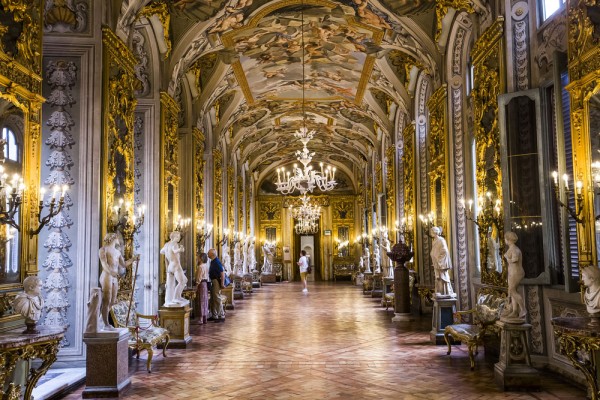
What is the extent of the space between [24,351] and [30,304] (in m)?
0.71

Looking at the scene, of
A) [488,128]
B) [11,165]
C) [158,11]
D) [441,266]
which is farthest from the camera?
[441,266]

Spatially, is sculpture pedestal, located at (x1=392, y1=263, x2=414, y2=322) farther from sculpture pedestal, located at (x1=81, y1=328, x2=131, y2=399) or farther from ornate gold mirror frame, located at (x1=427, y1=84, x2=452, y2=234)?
sculpture pedestal, located at (x1=81, y1=328, x2=131, y2=399)

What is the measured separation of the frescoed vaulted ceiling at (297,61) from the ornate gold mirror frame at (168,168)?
639 millimetres

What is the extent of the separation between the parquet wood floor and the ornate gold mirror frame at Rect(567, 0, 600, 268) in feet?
5.87

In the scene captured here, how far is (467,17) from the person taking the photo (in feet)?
35.3

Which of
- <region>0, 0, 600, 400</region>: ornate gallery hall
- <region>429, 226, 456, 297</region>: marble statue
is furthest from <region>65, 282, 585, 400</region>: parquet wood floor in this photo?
<region>429, 226, 456, 297</region>: marble statue

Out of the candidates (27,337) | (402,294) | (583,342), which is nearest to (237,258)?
(402,294)

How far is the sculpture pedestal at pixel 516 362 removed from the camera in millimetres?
6727

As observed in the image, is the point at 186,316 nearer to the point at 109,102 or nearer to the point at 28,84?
the point at 109,102

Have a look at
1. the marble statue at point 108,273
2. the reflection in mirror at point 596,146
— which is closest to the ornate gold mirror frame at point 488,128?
the reflection in mirror at point 596,146

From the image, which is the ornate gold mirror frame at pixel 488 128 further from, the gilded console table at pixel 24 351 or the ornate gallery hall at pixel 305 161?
the gilded console table at pixel 24 351

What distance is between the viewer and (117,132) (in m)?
8.95

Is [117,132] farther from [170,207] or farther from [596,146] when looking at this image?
[596,146]

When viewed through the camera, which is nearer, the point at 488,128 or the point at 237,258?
the point at 488,128
